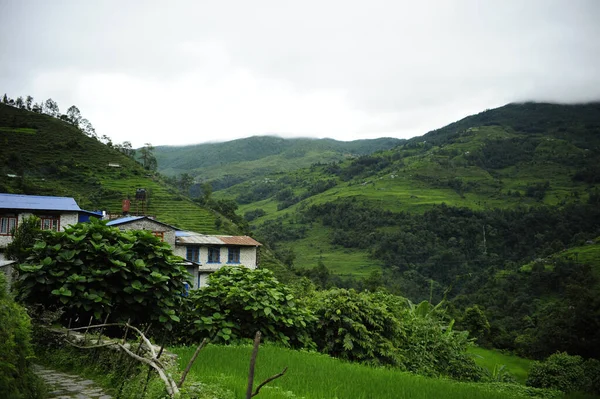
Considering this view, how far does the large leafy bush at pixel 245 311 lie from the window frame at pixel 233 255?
3258cm

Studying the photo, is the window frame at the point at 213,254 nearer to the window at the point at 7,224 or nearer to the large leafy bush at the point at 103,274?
the window at the point at 7,224

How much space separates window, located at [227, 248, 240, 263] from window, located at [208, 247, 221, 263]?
108 centimetres

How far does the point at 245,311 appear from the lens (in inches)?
455

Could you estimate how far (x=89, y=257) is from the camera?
9.71 meters

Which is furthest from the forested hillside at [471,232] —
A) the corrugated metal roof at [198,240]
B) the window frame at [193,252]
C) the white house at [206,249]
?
the window frame at [193,252]

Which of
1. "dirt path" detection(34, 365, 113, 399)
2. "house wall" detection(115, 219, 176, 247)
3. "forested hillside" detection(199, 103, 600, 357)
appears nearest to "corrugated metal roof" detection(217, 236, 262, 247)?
"house wall" detection(115, 219, 176, 247)

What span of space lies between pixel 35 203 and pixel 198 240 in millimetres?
14030

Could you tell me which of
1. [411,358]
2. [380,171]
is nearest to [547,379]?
[411,358]

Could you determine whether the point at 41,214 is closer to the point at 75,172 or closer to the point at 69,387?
the point at 69,387

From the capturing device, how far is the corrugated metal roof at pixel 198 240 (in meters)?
42.2

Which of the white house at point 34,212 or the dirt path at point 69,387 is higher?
the white house at point 34,212

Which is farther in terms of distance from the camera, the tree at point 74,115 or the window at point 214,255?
the tree at point 74,115

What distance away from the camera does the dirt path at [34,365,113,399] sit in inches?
253

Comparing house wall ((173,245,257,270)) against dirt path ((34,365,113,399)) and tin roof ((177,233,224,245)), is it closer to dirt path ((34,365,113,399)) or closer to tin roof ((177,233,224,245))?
tin roof ((177,233,224,245))
